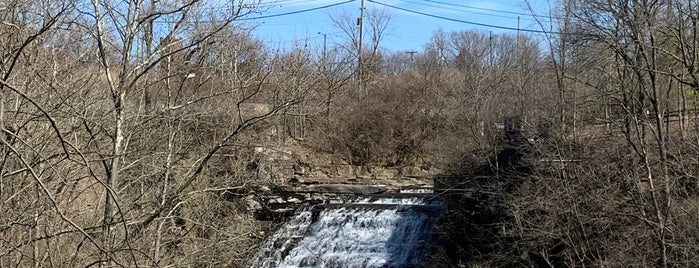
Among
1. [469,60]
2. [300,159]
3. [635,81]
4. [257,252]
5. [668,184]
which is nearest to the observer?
[668,184]

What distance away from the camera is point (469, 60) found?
33.5 m

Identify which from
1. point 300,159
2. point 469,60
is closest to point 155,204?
point 300,159

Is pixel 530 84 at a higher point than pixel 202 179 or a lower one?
higher

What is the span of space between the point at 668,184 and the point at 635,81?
2789 mm

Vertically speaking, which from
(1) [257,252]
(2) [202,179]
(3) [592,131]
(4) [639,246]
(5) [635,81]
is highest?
(5) [635,81]

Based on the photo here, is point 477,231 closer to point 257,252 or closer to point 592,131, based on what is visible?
point 592,131

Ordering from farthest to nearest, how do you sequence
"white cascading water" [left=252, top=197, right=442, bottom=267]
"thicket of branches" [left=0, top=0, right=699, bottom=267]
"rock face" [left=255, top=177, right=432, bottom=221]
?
"rock face" [left=255, top=177, right=432, bottom=221]
"white cascading water" [left=252, top=197, right=442, bottom=267]
"thicket of branches" [left=0, top=0, right=699, bottom=267]

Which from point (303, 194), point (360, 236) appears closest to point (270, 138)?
point (303, 194)

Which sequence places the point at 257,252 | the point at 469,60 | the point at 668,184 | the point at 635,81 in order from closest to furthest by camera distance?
the point at 668,184 < the point at 635,81 < the point at 257,252 < the point at 469,60

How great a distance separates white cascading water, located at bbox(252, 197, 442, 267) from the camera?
18734 millimetres

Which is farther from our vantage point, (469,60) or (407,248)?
(469,60)

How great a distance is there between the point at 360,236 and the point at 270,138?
6891 millimetres

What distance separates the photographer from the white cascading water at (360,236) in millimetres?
18734

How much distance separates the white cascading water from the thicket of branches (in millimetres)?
1275
